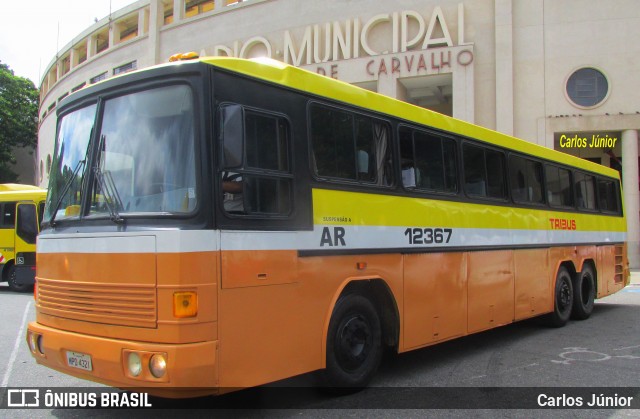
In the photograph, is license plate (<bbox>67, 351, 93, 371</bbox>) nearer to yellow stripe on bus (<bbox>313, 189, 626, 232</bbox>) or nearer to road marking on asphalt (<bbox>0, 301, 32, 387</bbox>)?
road marking on asphalt (<bbox>0, 301, 32, 387</bbox>)

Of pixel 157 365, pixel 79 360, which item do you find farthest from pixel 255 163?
pixel 79 360

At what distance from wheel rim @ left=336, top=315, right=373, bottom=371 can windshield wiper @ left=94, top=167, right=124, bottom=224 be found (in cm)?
233

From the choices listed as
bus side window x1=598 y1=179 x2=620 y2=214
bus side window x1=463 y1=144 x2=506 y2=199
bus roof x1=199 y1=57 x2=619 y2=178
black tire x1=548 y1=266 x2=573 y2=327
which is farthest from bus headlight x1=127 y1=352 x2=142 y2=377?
bus side window x1=598 y1=179 x2=620 y2=214

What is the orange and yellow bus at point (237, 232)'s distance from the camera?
13.3ft

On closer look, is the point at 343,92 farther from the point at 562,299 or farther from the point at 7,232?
the point at 7,232

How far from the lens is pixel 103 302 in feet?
14.1

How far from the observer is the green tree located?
168ft

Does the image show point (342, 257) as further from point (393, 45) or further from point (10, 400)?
point (393, 45)

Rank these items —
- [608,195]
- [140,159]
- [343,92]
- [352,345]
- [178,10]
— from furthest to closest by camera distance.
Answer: [178,10], [608,195], [343,92], [352,345], [140,159]

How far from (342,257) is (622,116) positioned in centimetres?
2157

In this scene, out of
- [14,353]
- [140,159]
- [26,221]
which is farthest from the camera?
[26,221]

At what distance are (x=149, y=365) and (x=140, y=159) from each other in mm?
1602

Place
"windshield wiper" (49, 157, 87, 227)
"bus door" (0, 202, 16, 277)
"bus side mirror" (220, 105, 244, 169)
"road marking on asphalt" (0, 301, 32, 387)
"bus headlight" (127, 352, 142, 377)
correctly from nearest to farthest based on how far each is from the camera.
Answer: "bus headlight" (127, 352, 142, 377) < "bus side mirror" (220, 105, 244, 169) < "windshield wiper" (49, 157, 87, 227) < "road marking on asphalt" (0, 301, 32, 387) < "bus door" (0, 202, 16, 277)

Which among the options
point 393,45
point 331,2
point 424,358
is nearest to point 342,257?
point 424,358
